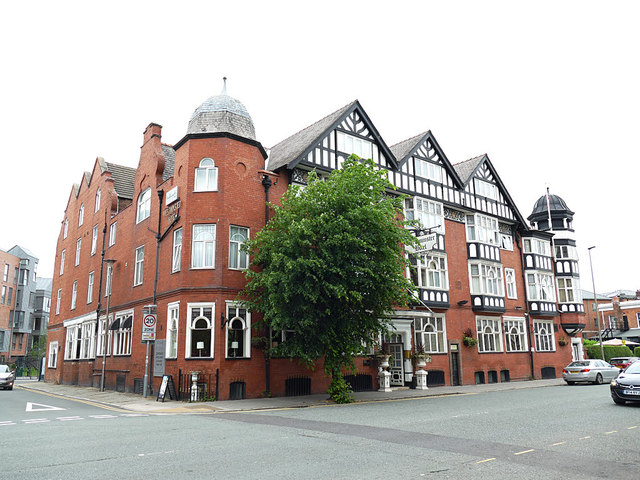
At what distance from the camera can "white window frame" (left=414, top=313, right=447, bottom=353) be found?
2744 centimetres

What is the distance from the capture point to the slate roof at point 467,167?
32194mm

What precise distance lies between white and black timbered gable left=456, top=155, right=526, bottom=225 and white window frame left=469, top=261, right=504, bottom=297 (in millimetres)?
3656

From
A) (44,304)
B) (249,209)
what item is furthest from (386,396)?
(44,304)

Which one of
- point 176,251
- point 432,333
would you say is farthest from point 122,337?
point 432,333

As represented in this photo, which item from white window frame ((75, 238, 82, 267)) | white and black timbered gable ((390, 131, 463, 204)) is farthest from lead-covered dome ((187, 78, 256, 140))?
white window frame ((75, 238, 82, 267))

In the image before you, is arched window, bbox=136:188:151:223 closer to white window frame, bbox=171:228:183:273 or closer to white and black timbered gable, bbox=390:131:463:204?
white window frame, bbox=171:228:183:273

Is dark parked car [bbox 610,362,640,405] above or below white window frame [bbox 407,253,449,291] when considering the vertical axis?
below

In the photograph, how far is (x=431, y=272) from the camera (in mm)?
28312

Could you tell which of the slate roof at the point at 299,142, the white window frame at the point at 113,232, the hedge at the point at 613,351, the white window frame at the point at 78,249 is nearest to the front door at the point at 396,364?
the slate roof at the point at 299,142

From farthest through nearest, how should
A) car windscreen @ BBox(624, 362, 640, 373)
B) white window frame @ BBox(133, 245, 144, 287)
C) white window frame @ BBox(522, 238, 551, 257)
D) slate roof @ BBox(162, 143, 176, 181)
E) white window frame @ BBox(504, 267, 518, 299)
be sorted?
white window frame @ BBox(522, 238, 551, 257)
white window frame @ BBox(504, 267, 518, 299)
slate roof @ BBox(162, 143, 176, 181)
white window frame @ BBox(133, 245, 144, 287)
car windscreen @ BBox(624, 362, 640, 373)

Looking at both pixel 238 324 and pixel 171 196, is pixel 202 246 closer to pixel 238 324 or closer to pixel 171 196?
pixel 171 196

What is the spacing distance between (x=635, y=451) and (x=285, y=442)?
5.97 meters

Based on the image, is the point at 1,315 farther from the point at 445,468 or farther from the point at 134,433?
the point at 445,468

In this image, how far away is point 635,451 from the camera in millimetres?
8164
